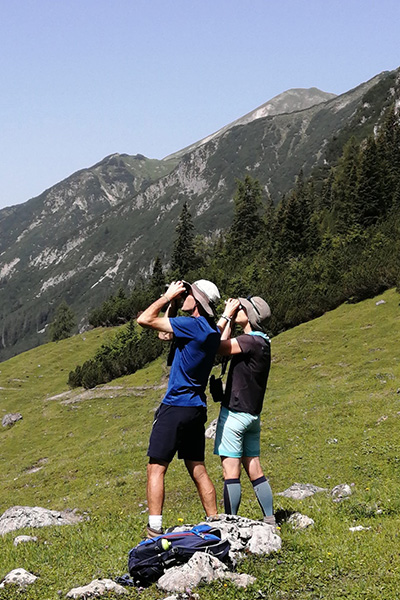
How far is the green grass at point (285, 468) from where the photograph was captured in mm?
6496

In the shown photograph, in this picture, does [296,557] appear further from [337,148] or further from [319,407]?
[337,148]

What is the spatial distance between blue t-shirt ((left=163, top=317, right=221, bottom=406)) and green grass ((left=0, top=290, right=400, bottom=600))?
2.40 m

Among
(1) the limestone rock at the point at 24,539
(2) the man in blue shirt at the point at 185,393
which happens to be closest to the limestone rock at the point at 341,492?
(2) the man in blue shirt at the point at 185,393

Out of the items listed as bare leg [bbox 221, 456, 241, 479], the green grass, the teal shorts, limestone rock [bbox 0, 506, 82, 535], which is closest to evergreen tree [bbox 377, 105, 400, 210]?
the green grass

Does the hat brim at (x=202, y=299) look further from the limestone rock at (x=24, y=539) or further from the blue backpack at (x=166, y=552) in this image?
the limestone rock at (x=24, y=539)

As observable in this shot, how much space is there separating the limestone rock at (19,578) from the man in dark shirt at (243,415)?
3.08 meters

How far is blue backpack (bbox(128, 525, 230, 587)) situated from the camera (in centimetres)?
631

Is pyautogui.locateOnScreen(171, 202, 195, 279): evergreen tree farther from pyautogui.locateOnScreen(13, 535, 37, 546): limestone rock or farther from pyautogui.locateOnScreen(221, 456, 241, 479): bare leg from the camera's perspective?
pyautogui.locateOnScreen(221, 456, 241, 479): bare leg

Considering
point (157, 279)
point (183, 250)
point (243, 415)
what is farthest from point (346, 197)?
point (243, 415)

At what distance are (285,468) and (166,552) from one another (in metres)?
11.4

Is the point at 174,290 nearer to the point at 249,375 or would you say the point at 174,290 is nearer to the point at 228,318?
the point at 228,318

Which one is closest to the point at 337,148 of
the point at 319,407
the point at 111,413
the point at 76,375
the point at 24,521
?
the point at 76,375

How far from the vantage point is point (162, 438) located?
7.55 metres

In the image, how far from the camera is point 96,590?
6.11m
